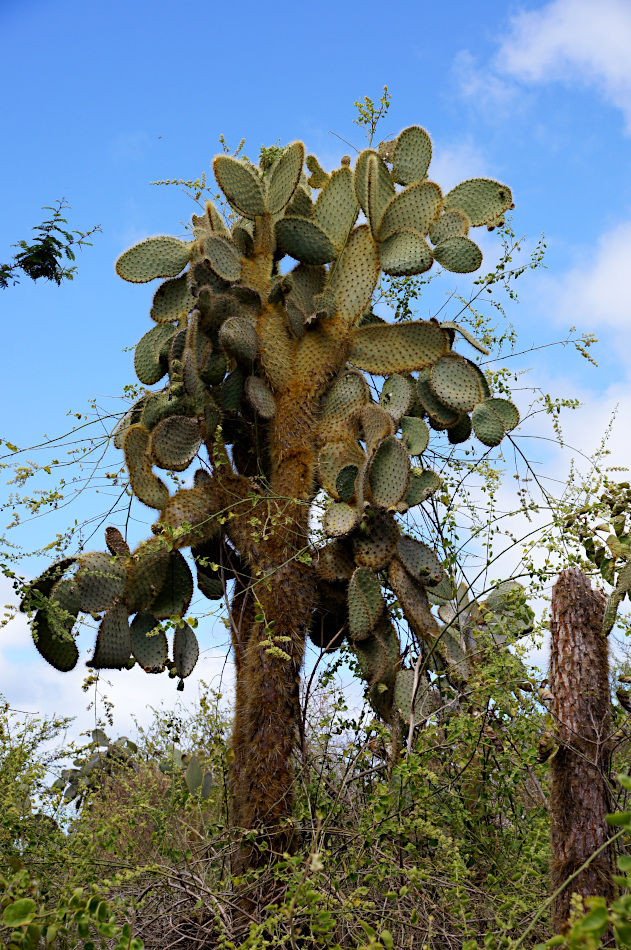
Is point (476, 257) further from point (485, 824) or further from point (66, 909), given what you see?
point (66, 909)

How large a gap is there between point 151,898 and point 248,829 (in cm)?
54

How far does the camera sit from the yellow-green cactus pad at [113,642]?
3723 millimetres

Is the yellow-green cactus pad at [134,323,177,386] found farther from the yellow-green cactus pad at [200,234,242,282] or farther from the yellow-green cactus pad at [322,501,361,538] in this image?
the yellow-green cactus pad at [322,501,361,538]

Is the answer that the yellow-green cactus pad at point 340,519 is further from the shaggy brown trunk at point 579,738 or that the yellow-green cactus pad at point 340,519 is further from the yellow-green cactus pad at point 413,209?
the yellow-green cactus pad at point 413,209

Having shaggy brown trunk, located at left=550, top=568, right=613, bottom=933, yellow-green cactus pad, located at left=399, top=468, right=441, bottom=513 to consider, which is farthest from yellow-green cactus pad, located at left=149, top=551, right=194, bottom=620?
shaggy brown trunk, located at left=550, top=568, right=613, bottom=933

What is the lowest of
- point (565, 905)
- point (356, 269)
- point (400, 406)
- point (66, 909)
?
point (66, 909)

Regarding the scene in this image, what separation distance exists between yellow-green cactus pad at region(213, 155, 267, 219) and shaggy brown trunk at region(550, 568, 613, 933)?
2348mm

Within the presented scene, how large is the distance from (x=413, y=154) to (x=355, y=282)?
0.89 metres

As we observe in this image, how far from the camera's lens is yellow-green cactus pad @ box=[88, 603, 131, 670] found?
3723 millimetres

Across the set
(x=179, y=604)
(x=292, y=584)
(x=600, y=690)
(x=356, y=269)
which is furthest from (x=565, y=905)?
(x=356, y=269)

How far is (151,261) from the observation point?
13.8 ft

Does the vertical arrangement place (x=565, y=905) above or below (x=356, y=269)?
below

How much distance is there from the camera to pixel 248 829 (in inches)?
131

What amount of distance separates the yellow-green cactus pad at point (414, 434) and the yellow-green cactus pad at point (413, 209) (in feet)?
3.02
